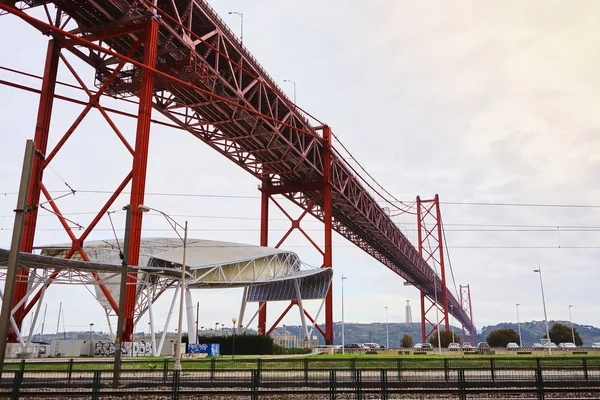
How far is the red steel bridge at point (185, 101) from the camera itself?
98.0 ft

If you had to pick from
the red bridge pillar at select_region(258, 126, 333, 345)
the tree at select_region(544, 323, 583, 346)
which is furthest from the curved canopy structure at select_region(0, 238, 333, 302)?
the tree at select_region(544, 323, 583, 346)

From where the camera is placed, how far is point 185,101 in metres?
42.2

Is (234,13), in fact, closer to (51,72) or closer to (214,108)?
(214,108)

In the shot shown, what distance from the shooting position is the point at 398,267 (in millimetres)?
106875

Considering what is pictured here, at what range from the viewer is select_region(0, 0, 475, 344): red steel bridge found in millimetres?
29875

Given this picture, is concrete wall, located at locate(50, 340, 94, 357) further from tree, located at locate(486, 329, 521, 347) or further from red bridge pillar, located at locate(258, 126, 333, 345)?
tree, located at locate(486, 329, 521, 347)

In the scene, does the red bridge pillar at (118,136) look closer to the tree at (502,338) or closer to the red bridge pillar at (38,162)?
the red bridge pillar at (38,162)

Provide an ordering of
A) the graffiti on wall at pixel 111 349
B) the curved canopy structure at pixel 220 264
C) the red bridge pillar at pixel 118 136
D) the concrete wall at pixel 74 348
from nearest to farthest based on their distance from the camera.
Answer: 1. the red bridge pillar at pixel 118 136
2. the graffiti on wall at pixel 111 349
3. the concrete wall at pixel 74 348
4. the curved canopy structure at pixel 220 264

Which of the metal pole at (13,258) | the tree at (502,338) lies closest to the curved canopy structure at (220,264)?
the metal pole at (13,258)

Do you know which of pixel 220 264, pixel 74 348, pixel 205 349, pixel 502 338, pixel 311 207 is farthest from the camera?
pixel 502 338

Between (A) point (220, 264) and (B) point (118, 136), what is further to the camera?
(A) point (220, 264)

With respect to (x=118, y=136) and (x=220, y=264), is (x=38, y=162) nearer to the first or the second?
(x=118, y=136)

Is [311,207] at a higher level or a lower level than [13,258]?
higher

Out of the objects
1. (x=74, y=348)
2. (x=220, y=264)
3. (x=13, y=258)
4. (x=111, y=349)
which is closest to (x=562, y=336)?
(x=220, y=264)
